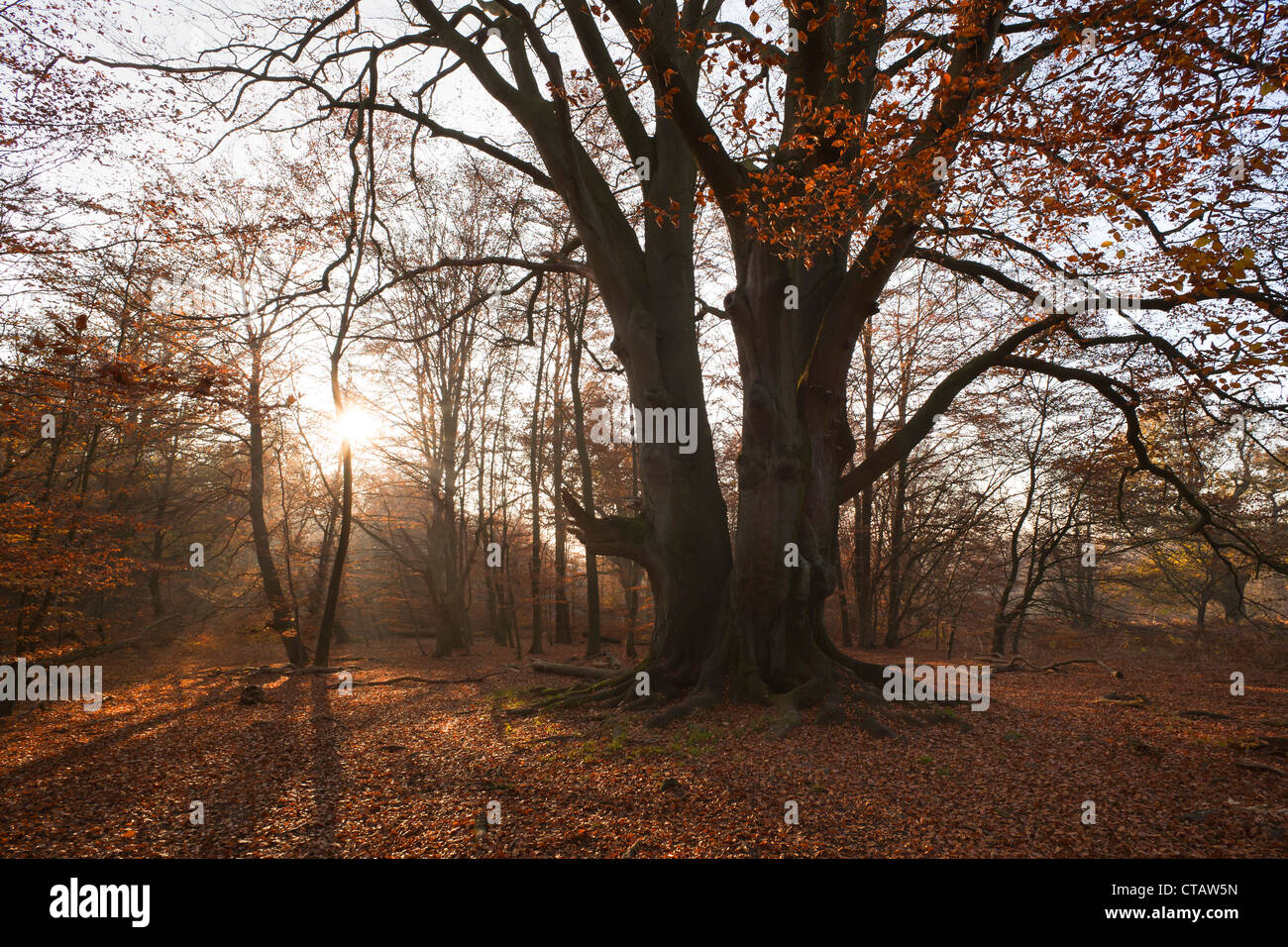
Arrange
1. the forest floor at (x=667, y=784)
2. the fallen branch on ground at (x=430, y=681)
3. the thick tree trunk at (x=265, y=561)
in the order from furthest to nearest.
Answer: the thick tree trunk at (x=265, y=561) < the fallen branch on ground at (x=430, y=681) < the forest floor at (x=667, y=784)

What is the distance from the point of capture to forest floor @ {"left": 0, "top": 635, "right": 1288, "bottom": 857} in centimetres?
344

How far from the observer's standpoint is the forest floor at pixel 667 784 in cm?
344

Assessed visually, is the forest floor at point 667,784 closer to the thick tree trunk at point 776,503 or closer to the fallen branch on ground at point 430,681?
the thick tree trunk at point 776,503

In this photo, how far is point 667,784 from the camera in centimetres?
421

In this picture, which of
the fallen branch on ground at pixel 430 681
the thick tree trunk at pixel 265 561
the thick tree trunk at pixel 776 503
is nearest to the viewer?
the thick tree trunk at pixel 776 503

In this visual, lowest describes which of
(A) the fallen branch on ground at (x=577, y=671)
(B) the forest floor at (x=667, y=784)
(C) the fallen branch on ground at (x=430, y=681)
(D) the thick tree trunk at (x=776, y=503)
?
(C) the fallen branch on ground at (x=430, y=681)

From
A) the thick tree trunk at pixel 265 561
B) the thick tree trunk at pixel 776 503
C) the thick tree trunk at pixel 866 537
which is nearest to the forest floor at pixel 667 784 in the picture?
the thick tree trunk at pixel 776 503

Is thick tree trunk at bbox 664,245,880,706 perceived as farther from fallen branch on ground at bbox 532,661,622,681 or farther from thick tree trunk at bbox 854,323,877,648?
thick tree trunk at bbox 854,323,877,648

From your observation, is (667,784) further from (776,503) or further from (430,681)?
(430,681)

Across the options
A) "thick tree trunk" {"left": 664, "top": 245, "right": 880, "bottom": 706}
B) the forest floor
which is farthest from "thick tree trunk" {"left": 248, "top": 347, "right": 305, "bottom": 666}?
"thick tree trunk" {"left": 664, "top": 245, "right": 880, "bottom": 706}

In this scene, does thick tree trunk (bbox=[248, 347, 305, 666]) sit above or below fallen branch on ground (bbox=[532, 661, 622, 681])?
above

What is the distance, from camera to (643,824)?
3656 mm

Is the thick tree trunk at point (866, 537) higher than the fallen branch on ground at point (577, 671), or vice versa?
the thick tree trunk at point (866, 537)
